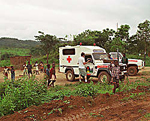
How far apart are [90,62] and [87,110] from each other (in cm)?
628

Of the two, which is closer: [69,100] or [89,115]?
[89,115]

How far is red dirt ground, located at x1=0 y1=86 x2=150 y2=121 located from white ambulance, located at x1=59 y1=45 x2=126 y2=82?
3.73 m

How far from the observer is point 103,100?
630 cm

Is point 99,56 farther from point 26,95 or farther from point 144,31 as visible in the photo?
point 144,31

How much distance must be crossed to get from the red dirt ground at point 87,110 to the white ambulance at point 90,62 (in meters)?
3.73

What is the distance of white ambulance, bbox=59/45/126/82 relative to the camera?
35.7 ft

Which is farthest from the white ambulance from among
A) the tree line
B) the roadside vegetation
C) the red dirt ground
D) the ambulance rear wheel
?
the tree line

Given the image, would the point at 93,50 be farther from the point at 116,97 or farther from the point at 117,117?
the point at 117,117

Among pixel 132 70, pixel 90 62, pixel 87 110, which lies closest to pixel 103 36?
pixel 132 70

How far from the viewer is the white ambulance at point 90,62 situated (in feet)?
35.7

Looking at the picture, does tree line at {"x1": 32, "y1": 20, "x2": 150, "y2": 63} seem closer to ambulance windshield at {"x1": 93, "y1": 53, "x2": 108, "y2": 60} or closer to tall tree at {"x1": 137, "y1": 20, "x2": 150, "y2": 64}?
tall tree at {"x1": 137, "y1": 20, "x2": 150, "y2": 64}

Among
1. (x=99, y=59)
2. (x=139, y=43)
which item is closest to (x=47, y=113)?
(x=99, y=59)

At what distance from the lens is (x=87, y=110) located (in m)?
5.46

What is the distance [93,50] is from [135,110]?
712 centimetres
